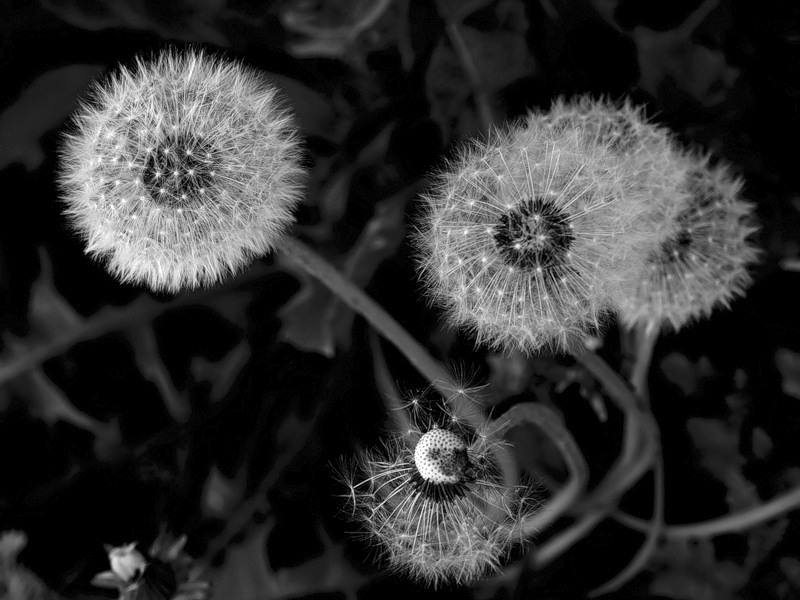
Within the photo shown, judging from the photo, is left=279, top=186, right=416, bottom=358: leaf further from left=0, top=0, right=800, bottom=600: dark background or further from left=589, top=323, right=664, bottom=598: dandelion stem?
left=589, top=323, right=664, bottom=598: dandelion stem

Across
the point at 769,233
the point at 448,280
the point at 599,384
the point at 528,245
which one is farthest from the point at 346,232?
the point at 769,233

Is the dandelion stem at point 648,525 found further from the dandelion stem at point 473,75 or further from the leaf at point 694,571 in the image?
the dandelion stem at point 473,75

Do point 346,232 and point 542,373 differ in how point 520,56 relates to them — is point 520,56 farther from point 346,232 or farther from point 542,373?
point 542,373

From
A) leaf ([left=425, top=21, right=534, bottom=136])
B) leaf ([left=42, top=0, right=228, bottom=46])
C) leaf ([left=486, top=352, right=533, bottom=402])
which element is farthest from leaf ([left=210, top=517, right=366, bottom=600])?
leaf ([left=42, top=0, right=228, bottom=46])

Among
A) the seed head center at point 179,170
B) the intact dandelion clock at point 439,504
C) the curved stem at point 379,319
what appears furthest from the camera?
the curved stem at point 379,319

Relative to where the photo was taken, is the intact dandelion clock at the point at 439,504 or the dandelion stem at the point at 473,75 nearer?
the intact dandelion clock at the point at 439,504

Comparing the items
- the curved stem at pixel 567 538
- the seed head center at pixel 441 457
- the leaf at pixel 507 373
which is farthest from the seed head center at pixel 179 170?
the curved stem at pixel 567 538
